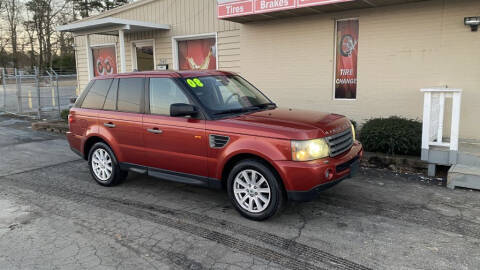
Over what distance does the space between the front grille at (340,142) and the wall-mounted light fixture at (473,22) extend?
3.96m

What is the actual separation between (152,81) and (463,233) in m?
4.31

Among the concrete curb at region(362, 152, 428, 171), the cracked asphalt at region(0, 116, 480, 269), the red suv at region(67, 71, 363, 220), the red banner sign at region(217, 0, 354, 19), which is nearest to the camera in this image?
the cracked asphalt at region(0, 116, 480, 269)

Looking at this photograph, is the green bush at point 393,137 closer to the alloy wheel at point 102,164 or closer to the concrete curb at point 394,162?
the concrete curb at point 394,162

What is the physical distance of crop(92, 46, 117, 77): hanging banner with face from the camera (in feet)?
46.3

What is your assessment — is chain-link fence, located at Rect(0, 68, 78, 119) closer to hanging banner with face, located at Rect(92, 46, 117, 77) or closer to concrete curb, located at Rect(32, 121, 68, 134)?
hanging banner with face, located at Rect(92, 46, 117, 77)

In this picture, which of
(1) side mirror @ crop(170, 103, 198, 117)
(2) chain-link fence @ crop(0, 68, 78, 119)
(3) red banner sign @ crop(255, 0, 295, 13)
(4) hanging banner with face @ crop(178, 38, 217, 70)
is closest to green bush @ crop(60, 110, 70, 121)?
(2) chain-link fence @ crop(0, 68, 78, 119)

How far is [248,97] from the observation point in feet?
18.1

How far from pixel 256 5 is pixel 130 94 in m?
4.25

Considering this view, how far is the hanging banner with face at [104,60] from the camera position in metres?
14.1

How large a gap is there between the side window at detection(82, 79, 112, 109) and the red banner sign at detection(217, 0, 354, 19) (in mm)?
4063

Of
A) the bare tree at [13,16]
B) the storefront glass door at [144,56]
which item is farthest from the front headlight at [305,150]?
the bare tree at [13,16]

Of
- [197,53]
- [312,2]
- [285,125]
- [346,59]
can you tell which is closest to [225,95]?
[285,125]

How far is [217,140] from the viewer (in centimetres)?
463

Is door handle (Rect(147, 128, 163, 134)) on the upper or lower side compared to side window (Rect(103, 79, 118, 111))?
lower
